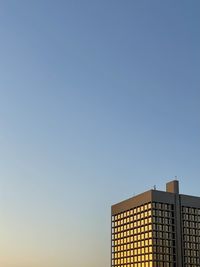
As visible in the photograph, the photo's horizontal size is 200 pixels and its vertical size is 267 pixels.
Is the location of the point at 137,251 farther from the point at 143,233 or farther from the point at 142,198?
the point at 142,198

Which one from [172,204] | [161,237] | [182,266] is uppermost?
[172,204]

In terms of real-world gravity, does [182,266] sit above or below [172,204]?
below

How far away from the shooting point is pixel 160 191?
194750mm

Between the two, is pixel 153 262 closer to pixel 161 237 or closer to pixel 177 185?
pixel 161 237

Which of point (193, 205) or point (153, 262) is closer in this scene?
point (153, 262)

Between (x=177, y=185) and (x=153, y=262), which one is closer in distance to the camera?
(x=153, y=262)

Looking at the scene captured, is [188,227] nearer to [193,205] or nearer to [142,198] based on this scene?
[193,205]

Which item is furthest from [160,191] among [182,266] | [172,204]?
[182,266]

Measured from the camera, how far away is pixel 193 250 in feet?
633

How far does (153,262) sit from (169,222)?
1885 centimetres

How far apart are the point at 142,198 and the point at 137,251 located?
2330 cm

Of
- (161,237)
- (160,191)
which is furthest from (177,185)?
(161,237)

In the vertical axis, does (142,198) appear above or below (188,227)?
above

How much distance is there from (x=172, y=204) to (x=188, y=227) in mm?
12282
